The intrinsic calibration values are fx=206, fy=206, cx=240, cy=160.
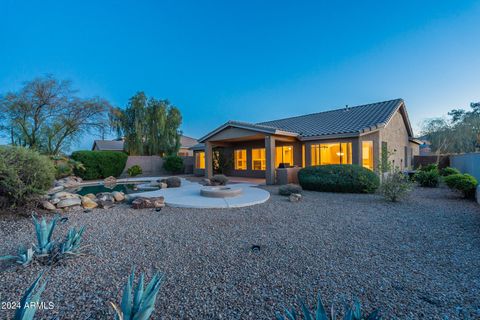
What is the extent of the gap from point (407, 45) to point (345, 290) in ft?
52.0

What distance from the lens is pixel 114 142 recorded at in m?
33.4

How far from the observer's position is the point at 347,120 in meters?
13.4

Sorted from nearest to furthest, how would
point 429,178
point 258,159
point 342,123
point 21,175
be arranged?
1. point 21,175
2. point 429,178
3. point 342,123
4. point 258,159

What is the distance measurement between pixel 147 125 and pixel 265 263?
67.7 feet

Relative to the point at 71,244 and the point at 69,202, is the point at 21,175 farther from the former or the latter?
the point at 71,244

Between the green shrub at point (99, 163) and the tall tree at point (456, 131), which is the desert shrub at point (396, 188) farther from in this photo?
the green shrub at point (99, 163)

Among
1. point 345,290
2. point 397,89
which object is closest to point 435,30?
point 397,89

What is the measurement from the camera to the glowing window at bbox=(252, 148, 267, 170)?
51.0 feet

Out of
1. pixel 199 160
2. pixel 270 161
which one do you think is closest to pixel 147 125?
pixel 199 160

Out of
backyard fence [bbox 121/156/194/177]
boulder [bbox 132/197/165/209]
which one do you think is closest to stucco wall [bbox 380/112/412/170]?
boulder [bbox 132/197/165/209]

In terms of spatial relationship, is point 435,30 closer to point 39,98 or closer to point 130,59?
point 130,59

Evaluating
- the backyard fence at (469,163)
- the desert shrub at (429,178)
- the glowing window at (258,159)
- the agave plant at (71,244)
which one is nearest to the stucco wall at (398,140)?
the desert shrub at (429,178)

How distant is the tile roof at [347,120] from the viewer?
38.5 feet

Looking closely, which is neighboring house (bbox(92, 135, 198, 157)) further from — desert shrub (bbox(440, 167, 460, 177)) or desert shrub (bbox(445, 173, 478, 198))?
desert shrub (bbox(445, 173, 478, 198))
